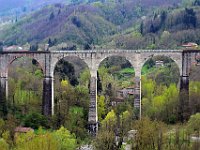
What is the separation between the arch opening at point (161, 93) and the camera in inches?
2469

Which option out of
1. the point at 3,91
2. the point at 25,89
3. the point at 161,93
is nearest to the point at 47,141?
→ the point at 3,91

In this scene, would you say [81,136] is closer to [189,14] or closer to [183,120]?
[183,120]

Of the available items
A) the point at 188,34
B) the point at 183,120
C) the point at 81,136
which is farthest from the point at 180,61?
the point at 188,34

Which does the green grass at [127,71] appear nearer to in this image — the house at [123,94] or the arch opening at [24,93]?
the house at [123,94]

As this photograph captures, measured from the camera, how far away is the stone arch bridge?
6172cm

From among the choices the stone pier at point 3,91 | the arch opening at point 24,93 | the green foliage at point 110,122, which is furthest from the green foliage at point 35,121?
the green foliage at point 110,122

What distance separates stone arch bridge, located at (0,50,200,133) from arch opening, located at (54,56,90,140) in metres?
1.83

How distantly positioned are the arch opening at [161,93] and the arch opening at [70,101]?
27.5ft

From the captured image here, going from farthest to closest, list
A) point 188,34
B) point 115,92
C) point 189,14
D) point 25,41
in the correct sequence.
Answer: point 25,41 < point 189,14 < point 188,34 < point 115,92

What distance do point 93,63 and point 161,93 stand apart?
1397 centimetres

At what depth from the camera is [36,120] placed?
6112cm

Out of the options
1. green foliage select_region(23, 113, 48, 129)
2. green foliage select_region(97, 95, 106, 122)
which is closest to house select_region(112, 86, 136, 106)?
green foliage select_region(97, 95, 106, 122)

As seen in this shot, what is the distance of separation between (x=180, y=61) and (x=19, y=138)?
24.0 m

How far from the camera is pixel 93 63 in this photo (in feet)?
208
